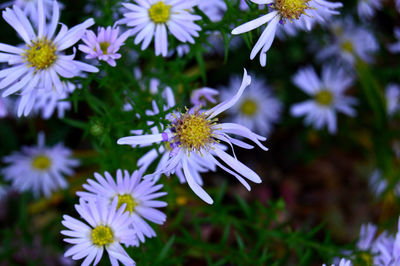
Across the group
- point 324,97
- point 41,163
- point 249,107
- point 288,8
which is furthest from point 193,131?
point 324,97

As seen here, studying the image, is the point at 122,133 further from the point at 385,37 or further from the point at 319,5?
the point at 385,37

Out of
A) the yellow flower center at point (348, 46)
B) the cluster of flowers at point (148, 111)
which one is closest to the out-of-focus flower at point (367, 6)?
the yellow flower center at point (348, 46)

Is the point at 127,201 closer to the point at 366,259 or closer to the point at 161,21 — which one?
the point at 161,21

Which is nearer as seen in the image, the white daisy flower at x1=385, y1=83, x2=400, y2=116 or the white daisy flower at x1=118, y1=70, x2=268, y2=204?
the white daisy flower at x1=118, y1=70, x2=268, y2=204

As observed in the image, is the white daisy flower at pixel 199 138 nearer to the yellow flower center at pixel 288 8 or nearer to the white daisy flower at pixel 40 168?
the yellow flower center at pixel 288 8

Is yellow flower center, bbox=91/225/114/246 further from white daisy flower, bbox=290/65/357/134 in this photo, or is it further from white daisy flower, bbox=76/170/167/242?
white daisy flower, bbox=290/65/357/134

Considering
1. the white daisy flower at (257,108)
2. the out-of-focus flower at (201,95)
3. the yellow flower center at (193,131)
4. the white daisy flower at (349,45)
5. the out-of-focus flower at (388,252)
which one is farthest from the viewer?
the white daisy flower at (349,45)

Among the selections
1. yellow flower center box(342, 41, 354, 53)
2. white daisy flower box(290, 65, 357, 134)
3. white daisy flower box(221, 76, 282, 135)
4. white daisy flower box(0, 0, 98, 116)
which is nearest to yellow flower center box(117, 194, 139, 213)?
white daisy flower box(0, 0, 98, 116)
